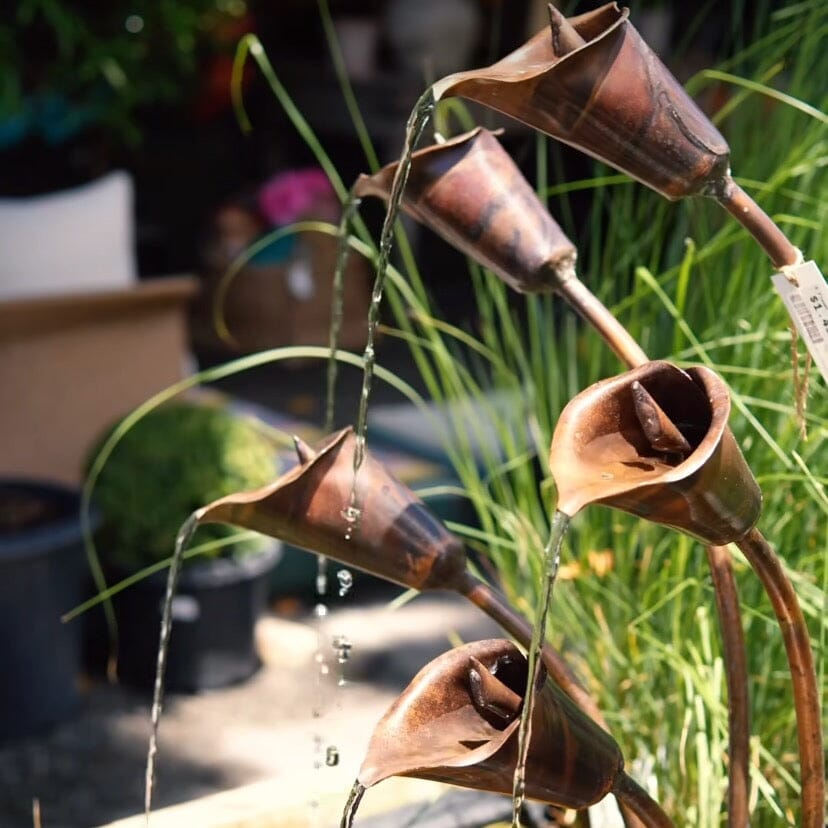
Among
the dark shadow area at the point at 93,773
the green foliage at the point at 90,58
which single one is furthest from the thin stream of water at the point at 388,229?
the green foliage at the point at 90,58

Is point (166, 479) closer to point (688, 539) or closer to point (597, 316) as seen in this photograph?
point (688, 539)

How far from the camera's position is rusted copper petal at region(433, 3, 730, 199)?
0.64 m

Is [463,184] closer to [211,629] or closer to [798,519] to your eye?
[798,519]

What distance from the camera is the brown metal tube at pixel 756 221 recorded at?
2.32ft

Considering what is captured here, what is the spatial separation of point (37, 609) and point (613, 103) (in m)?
1.98

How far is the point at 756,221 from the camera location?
719 millimetres

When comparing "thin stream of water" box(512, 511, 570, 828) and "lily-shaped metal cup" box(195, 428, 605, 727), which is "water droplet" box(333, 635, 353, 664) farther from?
"thin stream of water" box(512, 511, 570, 828)

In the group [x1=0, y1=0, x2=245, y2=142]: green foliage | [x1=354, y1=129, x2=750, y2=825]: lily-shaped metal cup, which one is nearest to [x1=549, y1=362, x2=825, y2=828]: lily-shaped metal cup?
[x1=354, y1=129, x2=750, y2=825]: lily-shaped metal cup

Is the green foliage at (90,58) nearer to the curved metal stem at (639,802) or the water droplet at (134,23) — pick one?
the water droplet at (134,23)

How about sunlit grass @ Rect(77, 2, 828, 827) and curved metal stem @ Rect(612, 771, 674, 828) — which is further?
sunlit grass @ Rect(77, 2, 828, 827)

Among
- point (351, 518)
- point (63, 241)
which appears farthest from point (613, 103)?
point (63, 241)

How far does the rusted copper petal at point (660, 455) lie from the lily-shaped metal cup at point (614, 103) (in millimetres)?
129

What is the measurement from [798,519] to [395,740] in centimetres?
57

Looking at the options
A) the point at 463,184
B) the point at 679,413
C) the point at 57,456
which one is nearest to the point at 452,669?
the point at 679,413
